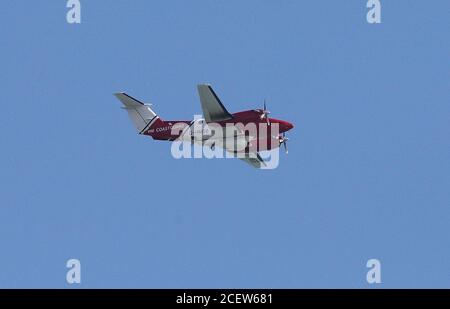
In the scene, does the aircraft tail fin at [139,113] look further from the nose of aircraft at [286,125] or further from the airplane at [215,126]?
the nose of aircraft at [286,125]

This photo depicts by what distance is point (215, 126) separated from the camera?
3007 inches

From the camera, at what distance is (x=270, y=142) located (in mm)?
79250

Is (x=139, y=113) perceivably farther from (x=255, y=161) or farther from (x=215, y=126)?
(x=255, y=161)

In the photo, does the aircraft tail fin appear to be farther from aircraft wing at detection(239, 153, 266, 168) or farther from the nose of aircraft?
the nose of aircraft

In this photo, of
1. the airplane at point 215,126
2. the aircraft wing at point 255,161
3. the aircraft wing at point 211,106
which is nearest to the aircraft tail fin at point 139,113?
the airplane at point 215,126

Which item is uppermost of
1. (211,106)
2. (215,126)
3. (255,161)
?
(211,106)

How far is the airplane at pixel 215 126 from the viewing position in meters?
75.6

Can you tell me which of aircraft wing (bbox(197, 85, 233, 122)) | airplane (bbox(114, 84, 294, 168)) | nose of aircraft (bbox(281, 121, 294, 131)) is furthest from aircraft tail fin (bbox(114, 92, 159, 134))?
nose of aircraft (bbox(281, 121, 294, 131))

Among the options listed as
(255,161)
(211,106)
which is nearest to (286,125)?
(211,106)

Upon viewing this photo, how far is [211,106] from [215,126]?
2138mm
